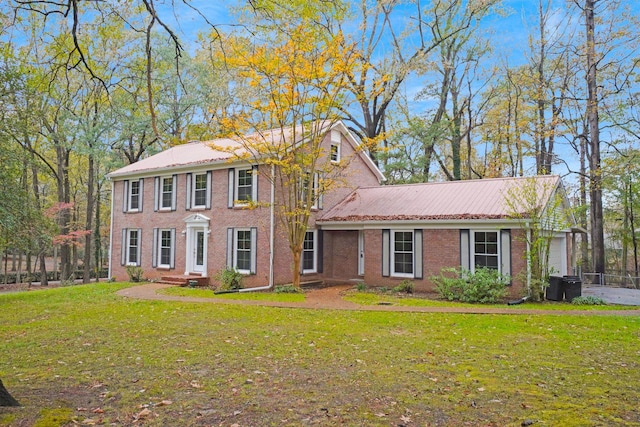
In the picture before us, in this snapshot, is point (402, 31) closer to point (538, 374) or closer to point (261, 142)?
point (261, 142)

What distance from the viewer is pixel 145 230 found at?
873 inches

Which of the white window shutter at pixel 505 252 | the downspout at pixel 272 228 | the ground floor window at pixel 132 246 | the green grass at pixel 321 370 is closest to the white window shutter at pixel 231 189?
the downspout at pixel 272 228

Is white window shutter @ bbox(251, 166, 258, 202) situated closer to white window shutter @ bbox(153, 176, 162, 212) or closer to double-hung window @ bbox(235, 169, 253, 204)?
double-hung window @ bbox(235, 169, 253, 204)

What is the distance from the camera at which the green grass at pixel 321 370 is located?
182 inches

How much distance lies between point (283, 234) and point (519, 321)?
9538 mm

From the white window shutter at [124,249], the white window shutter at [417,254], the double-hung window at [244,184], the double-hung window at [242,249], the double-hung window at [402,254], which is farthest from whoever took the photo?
the white window shutter at [124,249]

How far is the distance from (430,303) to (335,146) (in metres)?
8.88

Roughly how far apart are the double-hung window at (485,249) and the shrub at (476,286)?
0.45 m

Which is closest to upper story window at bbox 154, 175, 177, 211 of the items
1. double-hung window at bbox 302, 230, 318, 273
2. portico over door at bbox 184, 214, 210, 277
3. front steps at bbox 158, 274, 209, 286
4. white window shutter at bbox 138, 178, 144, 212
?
white window shutter at bbox 138, 178, 144, 212

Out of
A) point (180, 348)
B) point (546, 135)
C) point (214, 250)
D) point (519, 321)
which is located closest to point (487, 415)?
point (180, 348)

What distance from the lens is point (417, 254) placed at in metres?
17.0

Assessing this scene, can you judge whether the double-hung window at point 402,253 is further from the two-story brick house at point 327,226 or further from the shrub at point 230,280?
the shrub at point 230,280

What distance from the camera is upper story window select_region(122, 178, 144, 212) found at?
22.7 m

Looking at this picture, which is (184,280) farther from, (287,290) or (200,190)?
(287,290)
